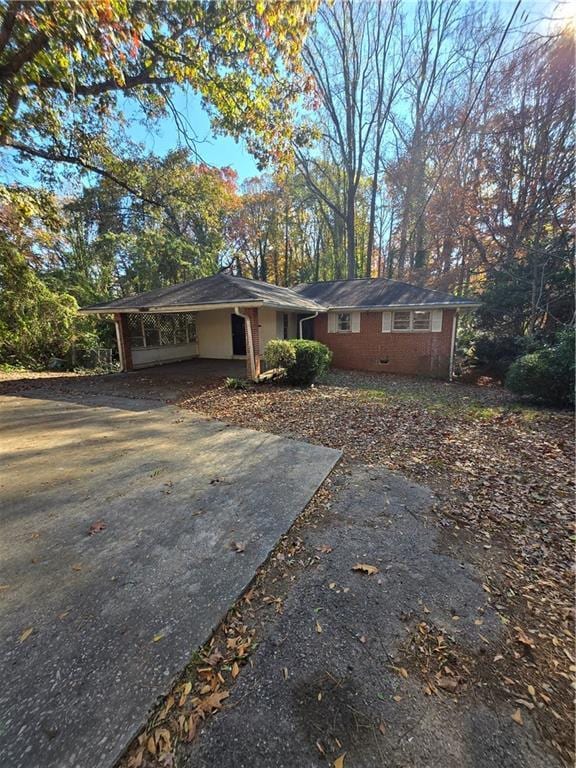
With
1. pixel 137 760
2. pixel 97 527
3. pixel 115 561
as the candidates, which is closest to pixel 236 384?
pixel 97 527

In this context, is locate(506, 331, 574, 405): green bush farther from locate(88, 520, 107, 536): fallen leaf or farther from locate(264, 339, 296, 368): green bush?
locate(88, 520, 107, 536): fallen leaf

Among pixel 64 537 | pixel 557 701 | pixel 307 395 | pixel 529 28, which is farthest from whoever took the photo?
pixel 307 395

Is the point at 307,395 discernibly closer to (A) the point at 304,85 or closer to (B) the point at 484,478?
(B) the point at 484,478

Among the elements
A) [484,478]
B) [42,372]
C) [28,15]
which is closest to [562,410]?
[484,478]

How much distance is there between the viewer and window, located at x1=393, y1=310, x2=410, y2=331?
508 inches

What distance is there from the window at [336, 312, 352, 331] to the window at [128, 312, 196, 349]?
22.1 feet

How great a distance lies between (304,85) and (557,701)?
33.0 feet

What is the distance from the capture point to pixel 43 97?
6.49 meters

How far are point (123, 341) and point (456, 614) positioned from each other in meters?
12.6

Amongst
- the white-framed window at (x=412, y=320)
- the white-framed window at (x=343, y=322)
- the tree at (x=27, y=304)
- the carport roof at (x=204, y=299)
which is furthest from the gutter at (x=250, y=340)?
the white-framed window at (x=412, y=320)

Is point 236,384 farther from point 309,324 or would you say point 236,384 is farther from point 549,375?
point 549,375

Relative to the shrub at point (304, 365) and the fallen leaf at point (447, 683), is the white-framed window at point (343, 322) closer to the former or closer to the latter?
the shrub at point (304, 365)

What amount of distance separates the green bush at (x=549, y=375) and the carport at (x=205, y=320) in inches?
259

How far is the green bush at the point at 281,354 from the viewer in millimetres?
9312
